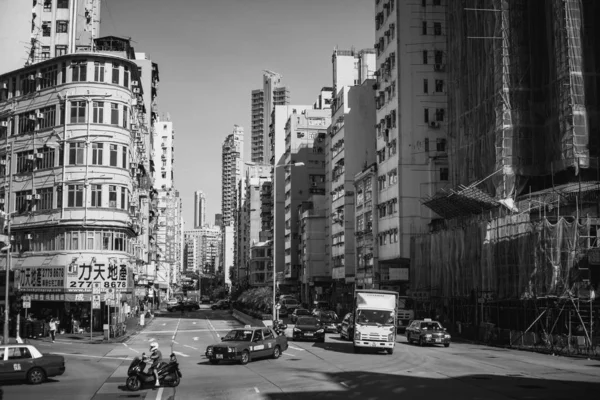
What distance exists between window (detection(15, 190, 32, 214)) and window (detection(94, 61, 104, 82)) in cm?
1126

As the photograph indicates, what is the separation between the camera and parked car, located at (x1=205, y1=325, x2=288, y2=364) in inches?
1294

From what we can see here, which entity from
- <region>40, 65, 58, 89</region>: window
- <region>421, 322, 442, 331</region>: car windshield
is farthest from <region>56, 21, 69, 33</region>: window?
<region>421, 322, 442, 331</region>: car windshield

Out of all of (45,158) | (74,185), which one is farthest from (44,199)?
(74,185)

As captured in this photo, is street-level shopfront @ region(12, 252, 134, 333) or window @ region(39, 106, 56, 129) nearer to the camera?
street-level shopfront @ region(12, 252, 134, 333)

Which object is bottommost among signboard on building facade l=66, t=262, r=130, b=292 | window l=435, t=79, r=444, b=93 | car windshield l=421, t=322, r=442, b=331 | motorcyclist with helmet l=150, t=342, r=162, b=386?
car windshield l=421, t=322, r=442, b=331

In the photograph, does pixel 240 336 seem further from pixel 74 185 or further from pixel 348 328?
pixel 74 185

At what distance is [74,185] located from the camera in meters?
59.2

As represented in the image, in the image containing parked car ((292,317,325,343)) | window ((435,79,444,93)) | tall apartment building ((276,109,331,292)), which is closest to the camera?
parked car ((292,317,325,343))

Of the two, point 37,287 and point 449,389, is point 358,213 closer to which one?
point 37,287

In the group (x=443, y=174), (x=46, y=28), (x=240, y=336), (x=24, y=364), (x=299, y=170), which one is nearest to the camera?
(x=24, y=364)

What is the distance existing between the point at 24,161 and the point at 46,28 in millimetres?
25363

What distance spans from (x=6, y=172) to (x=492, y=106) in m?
42.6

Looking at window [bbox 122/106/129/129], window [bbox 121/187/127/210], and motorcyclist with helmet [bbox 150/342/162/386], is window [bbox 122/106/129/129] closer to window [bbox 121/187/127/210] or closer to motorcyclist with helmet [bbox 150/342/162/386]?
window [bbox 121/187/127/210]

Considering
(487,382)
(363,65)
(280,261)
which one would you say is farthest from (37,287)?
(280,261)
